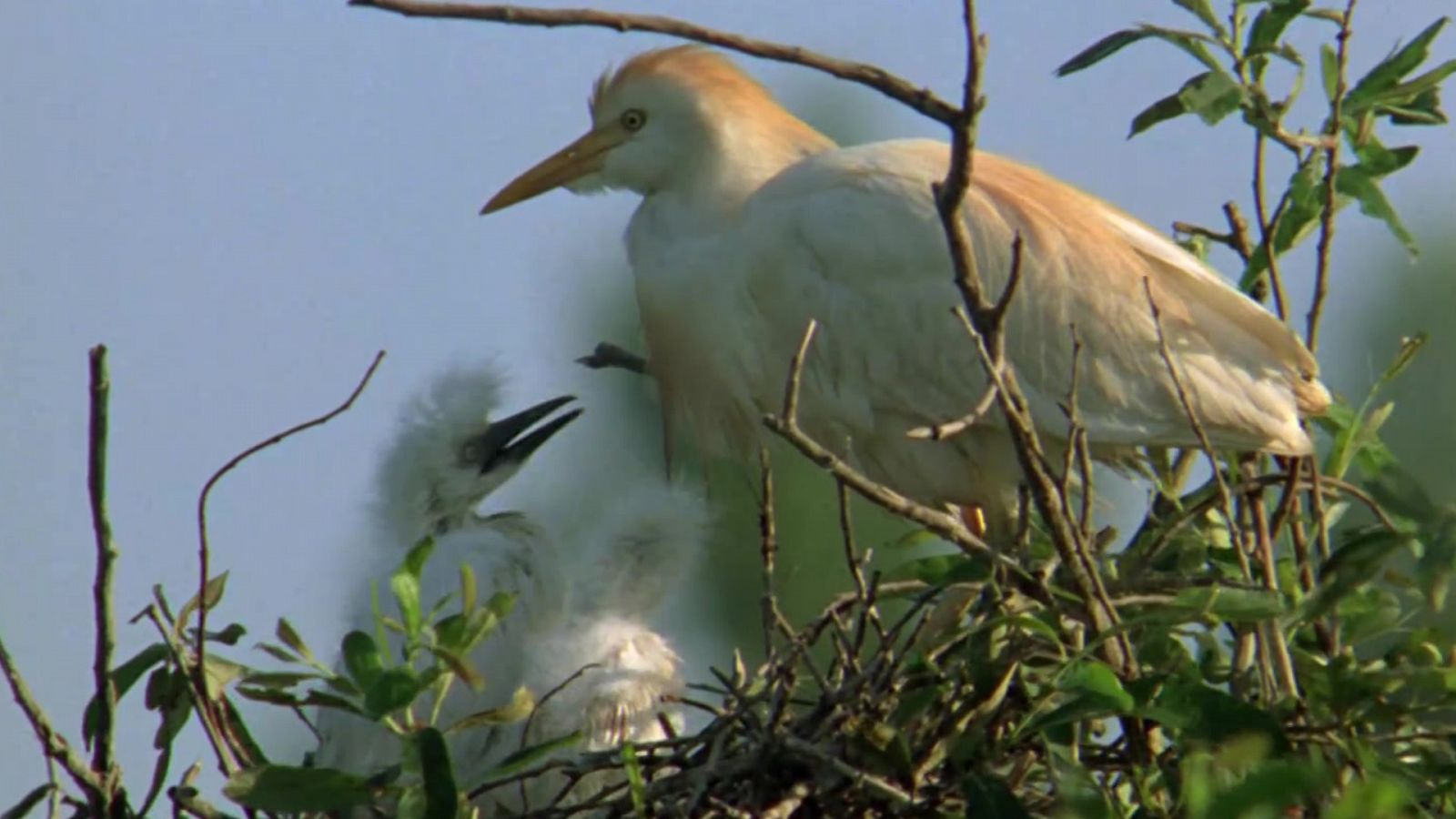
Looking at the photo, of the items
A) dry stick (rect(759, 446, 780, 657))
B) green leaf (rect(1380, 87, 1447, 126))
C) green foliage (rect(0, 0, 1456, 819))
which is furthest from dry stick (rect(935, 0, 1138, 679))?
green leaf (rect(1380, 87, 1447, 126))

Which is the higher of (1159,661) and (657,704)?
(1159,661)

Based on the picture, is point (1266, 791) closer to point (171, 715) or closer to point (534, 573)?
point (171, 715)

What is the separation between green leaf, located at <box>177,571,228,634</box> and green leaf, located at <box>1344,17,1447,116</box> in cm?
117

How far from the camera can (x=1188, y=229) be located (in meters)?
2.54

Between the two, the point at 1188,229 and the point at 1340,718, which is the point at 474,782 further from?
the point at 1188,229

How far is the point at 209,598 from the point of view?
183 centimetres

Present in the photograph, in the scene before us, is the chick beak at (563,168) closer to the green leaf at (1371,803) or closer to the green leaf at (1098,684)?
the green leaf at (1098,684)

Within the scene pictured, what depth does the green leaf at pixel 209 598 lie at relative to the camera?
71.6 inches

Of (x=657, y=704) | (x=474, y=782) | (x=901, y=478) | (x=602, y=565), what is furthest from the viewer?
(x=901, y=478)

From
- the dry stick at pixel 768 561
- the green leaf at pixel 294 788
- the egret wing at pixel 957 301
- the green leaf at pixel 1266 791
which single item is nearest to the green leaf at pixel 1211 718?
the dry stick at pixel 768 561

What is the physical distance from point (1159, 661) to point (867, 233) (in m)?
1.09

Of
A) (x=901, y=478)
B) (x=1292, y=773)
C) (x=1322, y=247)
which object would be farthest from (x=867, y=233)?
(x=1292, y=773)

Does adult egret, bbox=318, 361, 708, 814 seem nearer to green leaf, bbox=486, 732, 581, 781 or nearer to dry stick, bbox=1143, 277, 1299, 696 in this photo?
green leaf, bbox=486, 732, 581, 781

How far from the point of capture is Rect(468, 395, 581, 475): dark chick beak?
9.75ft
